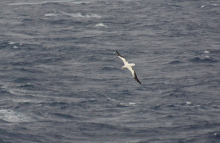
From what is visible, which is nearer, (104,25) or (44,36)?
(44,36)

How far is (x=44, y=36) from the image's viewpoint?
16188 centimetres

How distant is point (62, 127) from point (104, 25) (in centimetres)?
7824

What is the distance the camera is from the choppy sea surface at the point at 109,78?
98731 millimetres

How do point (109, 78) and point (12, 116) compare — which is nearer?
point (12, 116)

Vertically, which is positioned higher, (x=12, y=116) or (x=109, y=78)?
(x=12, y=116)

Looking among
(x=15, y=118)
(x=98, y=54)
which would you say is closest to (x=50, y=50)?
(x=98, y=54)

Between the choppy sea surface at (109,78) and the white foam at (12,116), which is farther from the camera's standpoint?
the white foam at (12,116)

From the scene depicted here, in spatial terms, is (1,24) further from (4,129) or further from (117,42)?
(4,129)

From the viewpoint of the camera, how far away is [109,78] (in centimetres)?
12600

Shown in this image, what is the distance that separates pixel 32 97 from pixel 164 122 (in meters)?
28.6

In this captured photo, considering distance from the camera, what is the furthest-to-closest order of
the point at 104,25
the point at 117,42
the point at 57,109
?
the point at 104,25 → the point at 117,42 → the point at 57,109

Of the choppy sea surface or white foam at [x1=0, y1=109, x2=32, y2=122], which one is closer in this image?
the choppy sea surface

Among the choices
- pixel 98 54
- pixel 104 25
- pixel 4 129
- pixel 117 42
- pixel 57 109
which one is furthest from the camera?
pixel 104 25

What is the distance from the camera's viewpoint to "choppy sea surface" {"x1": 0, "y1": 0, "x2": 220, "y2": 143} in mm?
98731
